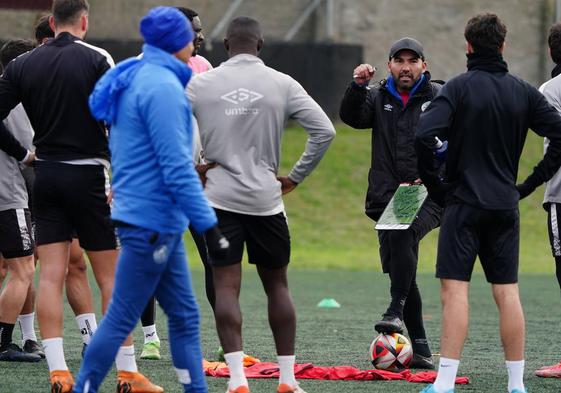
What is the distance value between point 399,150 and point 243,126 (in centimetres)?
202

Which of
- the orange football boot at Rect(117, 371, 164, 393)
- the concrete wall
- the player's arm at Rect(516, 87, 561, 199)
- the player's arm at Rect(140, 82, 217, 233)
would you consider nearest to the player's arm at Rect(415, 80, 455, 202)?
the player's arm at Rect(516, 87, 561, 199)

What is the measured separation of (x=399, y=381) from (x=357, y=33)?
20.4 metres

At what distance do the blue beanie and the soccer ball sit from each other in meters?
2.98

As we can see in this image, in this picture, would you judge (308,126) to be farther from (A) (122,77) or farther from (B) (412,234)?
(B) (412,234)

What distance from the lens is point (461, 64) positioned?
2889 cm

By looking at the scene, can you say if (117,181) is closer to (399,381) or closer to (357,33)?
(399,381)

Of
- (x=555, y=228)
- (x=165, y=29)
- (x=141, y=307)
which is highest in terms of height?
(x=165, y=29)

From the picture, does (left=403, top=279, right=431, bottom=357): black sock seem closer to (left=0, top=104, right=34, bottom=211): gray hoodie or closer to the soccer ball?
the soccer ball

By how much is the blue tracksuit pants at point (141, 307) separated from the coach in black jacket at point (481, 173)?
1599mm

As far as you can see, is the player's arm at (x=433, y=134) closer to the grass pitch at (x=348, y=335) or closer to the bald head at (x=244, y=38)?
the bald head at (x=244, y=38)

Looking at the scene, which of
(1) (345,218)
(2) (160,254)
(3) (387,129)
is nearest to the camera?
(2) (160,254)

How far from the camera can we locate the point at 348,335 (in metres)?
10.7

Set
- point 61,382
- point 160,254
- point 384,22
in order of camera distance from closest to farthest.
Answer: point 160,254, point 61,382, point 384,22

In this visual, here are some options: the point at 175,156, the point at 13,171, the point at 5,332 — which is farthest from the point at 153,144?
the point at 5,332
